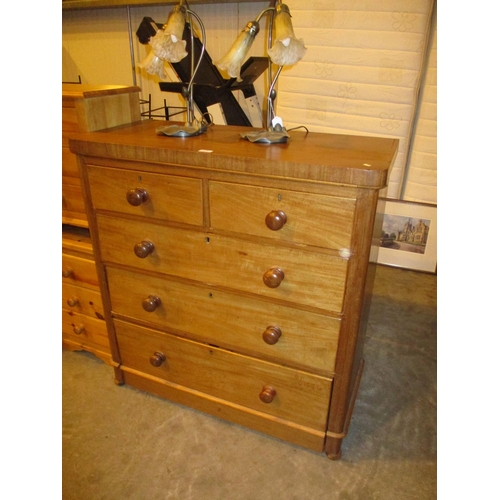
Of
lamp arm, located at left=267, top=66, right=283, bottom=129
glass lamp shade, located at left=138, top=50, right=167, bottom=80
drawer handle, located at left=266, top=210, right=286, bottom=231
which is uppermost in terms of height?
glass lamp shade, located at left=138, top=50, right=167, bottom=80

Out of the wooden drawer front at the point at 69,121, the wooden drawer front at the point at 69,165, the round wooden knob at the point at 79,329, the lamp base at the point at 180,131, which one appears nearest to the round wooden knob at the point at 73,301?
the round wooden knob at the point at 79,329

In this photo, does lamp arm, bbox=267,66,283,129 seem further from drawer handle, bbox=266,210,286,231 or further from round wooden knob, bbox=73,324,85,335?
round wooden knob, bbox=73,324,85,335

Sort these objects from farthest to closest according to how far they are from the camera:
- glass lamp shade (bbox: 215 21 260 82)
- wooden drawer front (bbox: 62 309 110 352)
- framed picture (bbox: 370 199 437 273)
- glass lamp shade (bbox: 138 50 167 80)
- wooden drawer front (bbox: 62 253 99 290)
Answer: framed picture (bbox: 370 199 437 273), wooden drawer front (bbox: 62 309 110 352), wooden drawer front (bbox: 62 253 99 290), glass lamp shade (bbox: 138 50 167 80), glass lamp shade (bbox: 215 21 260 82)

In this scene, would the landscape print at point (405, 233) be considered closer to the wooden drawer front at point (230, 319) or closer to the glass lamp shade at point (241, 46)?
the wooden drawer front at point (230, 319)

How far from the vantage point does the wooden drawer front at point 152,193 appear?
3.45 ft

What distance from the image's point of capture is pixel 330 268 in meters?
0.98

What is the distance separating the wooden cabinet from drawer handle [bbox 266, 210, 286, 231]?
0.68m

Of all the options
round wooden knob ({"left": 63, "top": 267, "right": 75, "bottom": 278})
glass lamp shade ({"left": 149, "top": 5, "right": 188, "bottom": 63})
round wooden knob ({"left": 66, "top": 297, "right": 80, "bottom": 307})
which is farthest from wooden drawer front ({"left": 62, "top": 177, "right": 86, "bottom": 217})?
glass lamp shade ({"left": 149, "top": 5, "right": 188, "bottom": 63})

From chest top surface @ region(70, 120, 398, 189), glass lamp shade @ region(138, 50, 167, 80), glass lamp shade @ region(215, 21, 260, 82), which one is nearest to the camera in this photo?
chest top surface @ region(70, 120, 398, 189)

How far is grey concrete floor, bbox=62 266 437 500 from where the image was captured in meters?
1.13

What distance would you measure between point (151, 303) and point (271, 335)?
16.3 inches

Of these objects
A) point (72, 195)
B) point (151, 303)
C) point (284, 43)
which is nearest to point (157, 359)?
point (151, 303)

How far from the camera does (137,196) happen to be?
42.7 inches

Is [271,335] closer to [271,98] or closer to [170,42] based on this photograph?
[271,98]
